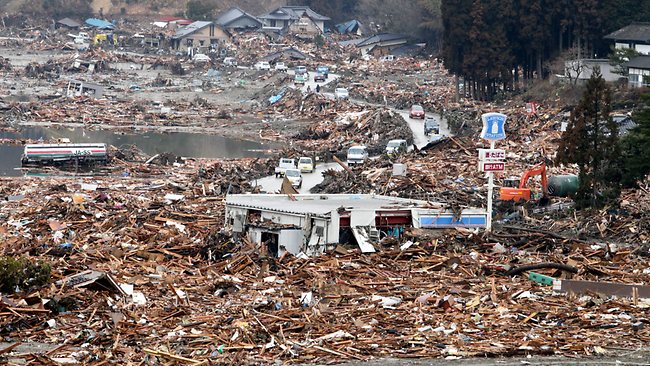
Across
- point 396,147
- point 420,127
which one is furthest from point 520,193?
point 420,127

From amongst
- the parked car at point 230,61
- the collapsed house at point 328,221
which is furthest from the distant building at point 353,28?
the collapsed house at point 328,221

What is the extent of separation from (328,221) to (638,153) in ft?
29.6

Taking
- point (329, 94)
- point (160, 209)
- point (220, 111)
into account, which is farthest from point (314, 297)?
point (329, 94)

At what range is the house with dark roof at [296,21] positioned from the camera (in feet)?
350

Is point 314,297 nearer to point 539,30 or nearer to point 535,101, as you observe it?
point 535,101

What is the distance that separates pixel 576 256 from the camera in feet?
84.8

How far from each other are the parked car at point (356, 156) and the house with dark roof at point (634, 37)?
59.7 ft

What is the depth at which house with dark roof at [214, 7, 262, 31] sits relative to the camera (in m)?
106

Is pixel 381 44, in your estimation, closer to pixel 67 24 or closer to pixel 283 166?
pixel 67 24

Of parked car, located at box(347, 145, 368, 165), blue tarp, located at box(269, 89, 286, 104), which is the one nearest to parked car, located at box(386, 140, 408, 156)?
parked car, located at box(347, 145, 368, 165)

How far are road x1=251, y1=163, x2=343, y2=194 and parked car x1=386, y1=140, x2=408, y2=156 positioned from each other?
2.29 metres

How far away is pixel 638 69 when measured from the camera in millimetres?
55344

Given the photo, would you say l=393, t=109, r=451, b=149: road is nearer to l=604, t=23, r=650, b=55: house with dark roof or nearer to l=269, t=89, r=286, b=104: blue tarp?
l=604, t=23, r=650, b=55: house with dark roof

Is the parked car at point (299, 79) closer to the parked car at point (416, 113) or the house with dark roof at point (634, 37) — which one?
the parked car at point (416, 113)
